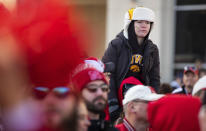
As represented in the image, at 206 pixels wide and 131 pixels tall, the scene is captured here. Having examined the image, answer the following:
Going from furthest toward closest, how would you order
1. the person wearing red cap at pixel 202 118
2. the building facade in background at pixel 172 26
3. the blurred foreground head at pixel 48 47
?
the building facade in background at pixel 172 26, the person wearing red cap at pixel 202 118, the blurred foreground head at pixel 48 47

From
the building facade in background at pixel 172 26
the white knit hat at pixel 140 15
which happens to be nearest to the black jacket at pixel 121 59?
the white knit hat at pixel 140 15

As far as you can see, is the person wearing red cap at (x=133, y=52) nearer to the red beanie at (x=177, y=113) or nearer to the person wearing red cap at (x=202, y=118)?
the red beanie at (x=177, y=113)

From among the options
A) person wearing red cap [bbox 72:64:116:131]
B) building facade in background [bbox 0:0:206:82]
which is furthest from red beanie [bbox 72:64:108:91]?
building facade in background [bbox 0:0:206:82]

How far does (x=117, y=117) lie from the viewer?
430 centimetres

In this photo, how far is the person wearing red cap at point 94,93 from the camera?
2.54 meters

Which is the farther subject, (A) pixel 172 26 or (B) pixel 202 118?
(A) pixel 172 26

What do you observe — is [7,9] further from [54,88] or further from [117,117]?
[117,117]

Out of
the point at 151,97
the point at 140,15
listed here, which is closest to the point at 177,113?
the point at 151,97

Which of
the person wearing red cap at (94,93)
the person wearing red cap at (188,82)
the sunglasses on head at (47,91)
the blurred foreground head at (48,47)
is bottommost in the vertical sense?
the person wearing red cap at (188,82)

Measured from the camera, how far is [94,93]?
8.41ft

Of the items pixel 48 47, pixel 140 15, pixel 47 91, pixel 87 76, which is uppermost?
pixel 140 15

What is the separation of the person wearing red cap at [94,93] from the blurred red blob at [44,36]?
1.06 metres

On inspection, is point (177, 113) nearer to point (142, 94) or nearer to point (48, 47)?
point (142, 94)

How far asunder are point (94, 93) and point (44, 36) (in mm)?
1213
